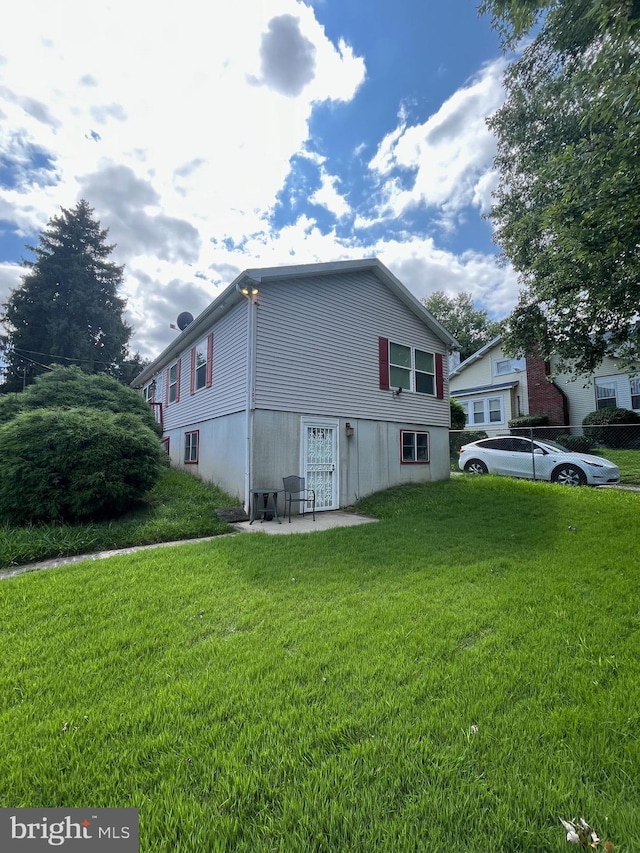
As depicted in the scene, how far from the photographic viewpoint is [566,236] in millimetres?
6203

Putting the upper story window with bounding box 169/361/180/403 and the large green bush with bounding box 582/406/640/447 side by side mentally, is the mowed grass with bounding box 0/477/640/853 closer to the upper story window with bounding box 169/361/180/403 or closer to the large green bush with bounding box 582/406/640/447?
the upper story window with bounding box 169/361/180/403

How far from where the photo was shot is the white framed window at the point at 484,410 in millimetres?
21062

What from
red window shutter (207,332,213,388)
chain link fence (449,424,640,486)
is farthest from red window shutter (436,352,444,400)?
red window shutter (207,332,213,388)

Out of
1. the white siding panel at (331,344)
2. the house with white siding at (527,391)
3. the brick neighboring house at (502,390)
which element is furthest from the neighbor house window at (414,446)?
the brick neighboring house at (502,390)

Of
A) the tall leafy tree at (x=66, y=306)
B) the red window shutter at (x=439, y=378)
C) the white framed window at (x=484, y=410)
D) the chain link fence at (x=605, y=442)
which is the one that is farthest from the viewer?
the tall leafy tree at (x=66, y=306)

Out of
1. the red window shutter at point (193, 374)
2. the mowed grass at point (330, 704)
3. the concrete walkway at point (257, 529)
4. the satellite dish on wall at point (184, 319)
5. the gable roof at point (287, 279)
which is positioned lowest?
the mowed grass at point (330, 704)

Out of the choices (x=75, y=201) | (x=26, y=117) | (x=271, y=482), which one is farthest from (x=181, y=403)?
(x=75, y=201)

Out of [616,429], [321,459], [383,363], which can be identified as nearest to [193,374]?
[321,459]

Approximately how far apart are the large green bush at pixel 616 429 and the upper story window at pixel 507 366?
14.8 feet

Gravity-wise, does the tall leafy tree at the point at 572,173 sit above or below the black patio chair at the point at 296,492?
above

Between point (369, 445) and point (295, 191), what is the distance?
8.18 meters

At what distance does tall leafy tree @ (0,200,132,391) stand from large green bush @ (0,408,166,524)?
23483 mm

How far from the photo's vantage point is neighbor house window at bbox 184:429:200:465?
11.1 m

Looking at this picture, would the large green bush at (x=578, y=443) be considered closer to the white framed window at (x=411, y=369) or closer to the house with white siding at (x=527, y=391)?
the house with white siding at (x=527, y=391)
